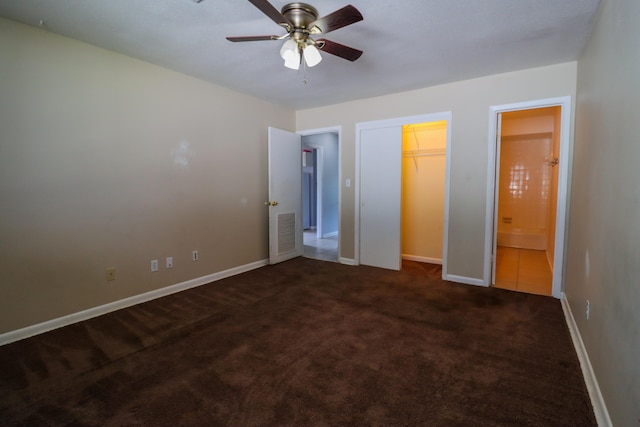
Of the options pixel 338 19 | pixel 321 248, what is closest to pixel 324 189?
pixel 321 248

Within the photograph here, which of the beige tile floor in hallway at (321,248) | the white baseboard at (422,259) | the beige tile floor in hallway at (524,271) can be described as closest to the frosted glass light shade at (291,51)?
the beige tile floor in hallway at (321,248)

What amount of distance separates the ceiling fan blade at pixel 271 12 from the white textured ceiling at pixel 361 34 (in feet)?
0.75

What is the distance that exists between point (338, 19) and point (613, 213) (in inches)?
72.8

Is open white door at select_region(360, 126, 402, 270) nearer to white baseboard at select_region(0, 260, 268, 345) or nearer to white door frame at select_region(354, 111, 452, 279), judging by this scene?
white door frame at select_region(354, 111, 452, 279)

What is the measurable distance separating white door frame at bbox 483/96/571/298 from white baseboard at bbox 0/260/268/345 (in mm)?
3202

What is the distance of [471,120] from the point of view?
3434mm

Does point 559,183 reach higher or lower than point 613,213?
higher

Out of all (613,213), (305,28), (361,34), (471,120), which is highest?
(361,34)

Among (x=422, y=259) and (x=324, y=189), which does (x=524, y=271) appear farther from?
(x=324, y=189)

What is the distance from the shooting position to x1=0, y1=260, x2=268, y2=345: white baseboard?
2289 mm

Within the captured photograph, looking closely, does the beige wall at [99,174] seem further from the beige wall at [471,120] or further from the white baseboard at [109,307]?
the beige wall at [471,120]

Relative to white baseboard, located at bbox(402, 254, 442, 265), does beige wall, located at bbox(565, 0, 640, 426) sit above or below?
above

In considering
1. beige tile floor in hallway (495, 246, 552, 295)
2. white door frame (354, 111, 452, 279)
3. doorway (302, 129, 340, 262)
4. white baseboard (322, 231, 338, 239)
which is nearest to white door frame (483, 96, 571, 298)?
beige tile floor in hallway (495, 246, 552, 295)

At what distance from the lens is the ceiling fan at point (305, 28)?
A: 5.75 ft
